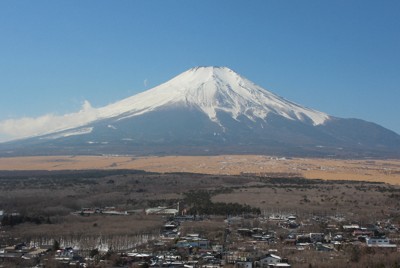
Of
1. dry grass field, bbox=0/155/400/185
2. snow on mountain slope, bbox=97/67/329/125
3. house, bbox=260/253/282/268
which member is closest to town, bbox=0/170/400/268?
house, bbox=260/253/282/268

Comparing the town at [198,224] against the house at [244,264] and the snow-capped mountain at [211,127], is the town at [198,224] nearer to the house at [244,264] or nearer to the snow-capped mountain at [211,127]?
the house at [244,264]

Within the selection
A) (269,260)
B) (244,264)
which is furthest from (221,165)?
(244,264)

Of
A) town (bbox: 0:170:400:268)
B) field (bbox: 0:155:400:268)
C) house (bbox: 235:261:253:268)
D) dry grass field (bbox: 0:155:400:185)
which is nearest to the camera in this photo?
house (bbox: 235:261:253:268)

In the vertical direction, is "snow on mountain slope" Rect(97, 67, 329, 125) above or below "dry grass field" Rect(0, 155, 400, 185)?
above

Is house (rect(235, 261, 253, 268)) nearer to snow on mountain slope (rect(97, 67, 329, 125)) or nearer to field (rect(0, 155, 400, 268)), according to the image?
field (rect(0, 155, 400, 268))

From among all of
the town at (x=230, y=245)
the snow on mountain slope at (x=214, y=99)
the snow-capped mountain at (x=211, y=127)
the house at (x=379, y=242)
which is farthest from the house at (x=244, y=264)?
the snow on mountain slope at (x=214, y=99)

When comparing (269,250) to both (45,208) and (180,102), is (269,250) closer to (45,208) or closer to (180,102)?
(45,208)
